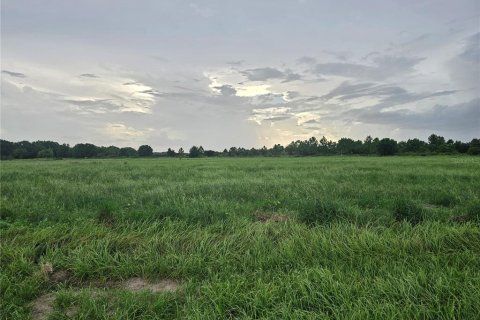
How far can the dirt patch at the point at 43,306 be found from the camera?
3637mm

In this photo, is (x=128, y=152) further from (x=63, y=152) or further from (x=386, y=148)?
(x=386, y=148)

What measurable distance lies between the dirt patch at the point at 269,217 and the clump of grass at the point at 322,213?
37cm

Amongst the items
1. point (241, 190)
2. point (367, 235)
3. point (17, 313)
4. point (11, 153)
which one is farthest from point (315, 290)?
point (11, 153)

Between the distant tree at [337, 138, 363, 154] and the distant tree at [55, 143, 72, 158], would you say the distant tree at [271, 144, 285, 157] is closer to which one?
the distant tree at [337, 138, 363, 154]

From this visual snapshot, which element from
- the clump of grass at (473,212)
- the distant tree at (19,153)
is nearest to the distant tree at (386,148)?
the clump of grass at (473,212)

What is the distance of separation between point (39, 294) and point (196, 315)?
2.26 m

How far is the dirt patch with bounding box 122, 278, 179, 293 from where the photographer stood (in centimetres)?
416

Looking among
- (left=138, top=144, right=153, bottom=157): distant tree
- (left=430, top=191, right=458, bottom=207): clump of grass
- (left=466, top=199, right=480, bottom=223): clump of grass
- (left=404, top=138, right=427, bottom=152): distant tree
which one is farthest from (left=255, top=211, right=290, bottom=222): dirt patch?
(left=138, top=144, right=153, bottom=157): distant tree

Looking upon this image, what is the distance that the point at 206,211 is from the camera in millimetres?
7445

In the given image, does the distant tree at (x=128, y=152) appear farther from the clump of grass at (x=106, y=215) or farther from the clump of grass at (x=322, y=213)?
the clump of grass at (x=322, y=213)

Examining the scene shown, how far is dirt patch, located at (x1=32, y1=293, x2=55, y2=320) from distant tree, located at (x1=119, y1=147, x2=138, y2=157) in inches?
4887

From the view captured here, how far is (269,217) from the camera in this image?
7.43 meters

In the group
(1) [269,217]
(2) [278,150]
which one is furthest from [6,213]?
(2) [278,150]

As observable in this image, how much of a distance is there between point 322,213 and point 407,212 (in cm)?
189
